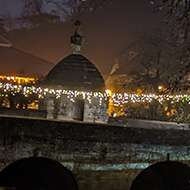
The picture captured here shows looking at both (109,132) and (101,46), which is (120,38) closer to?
(101,46)

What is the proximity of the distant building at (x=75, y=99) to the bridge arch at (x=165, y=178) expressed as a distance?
3967 mm

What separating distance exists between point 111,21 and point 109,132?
120 ft

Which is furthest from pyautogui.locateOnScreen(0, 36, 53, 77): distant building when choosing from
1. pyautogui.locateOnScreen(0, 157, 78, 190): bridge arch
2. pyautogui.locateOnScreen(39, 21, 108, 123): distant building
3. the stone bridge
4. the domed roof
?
the stone bridge

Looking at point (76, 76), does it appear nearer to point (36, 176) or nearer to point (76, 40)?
point (76, 40)

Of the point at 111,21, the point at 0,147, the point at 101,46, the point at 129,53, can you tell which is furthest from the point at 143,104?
the point at 111,21

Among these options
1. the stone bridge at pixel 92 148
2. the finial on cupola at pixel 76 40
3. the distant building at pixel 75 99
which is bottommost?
the stone bridge at pixel 92 148

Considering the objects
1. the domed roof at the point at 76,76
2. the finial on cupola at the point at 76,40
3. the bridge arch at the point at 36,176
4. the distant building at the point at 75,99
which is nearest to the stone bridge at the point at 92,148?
the bridge arch at the point at 36,176

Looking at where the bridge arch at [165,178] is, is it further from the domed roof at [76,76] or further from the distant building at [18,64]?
the distant building at [18,64]

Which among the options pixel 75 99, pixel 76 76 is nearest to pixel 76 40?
pixel 76 76

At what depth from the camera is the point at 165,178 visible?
50.3ft

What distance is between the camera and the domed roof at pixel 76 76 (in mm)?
16031

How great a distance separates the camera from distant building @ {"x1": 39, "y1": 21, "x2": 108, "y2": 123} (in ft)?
51.9

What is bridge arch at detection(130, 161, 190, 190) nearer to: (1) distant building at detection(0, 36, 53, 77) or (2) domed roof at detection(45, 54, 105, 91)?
(2) domed roof at detection(45, 54, 105, 91)

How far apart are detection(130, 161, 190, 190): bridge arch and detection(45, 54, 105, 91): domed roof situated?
565 cm
